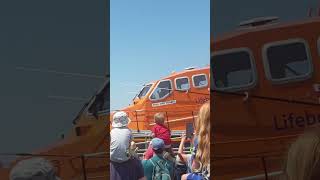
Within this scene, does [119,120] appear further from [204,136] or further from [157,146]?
[204,136]

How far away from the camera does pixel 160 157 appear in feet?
9.60

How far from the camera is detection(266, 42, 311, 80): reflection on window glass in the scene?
196 centimetres

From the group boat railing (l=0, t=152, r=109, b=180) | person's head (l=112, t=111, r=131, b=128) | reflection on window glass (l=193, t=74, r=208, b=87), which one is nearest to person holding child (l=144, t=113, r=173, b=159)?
person's head (l=112, t=111, r=131, b=128)

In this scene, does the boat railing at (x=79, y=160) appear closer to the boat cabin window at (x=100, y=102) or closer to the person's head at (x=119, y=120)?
the boat cabin window at (x=100, y=102)

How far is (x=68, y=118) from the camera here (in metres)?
1.94

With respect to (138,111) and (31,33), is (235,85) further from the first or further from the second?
(138,111)

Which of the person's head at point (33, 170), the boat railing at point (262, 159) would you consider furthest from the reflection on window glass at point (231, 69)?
the person's head at point (33, 170)

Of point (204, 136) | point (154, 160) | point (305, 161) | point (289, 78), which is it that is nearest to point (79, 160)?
point (204, 136)

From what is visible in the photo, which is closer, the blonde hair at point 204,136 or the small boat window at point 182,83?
the blonde hair at point 204,136

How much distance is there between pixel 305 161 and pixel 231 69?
1009 millimetres

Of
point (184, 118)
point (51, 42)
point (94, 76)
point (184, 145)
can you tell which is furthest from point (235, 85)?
point (184, 118)

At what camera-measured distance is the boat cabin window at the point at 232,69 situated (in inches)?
77.3

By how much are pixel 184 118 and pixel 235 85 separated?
1.84m

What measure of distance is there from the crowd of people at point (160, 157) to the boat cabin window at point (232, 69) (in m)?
0.34
